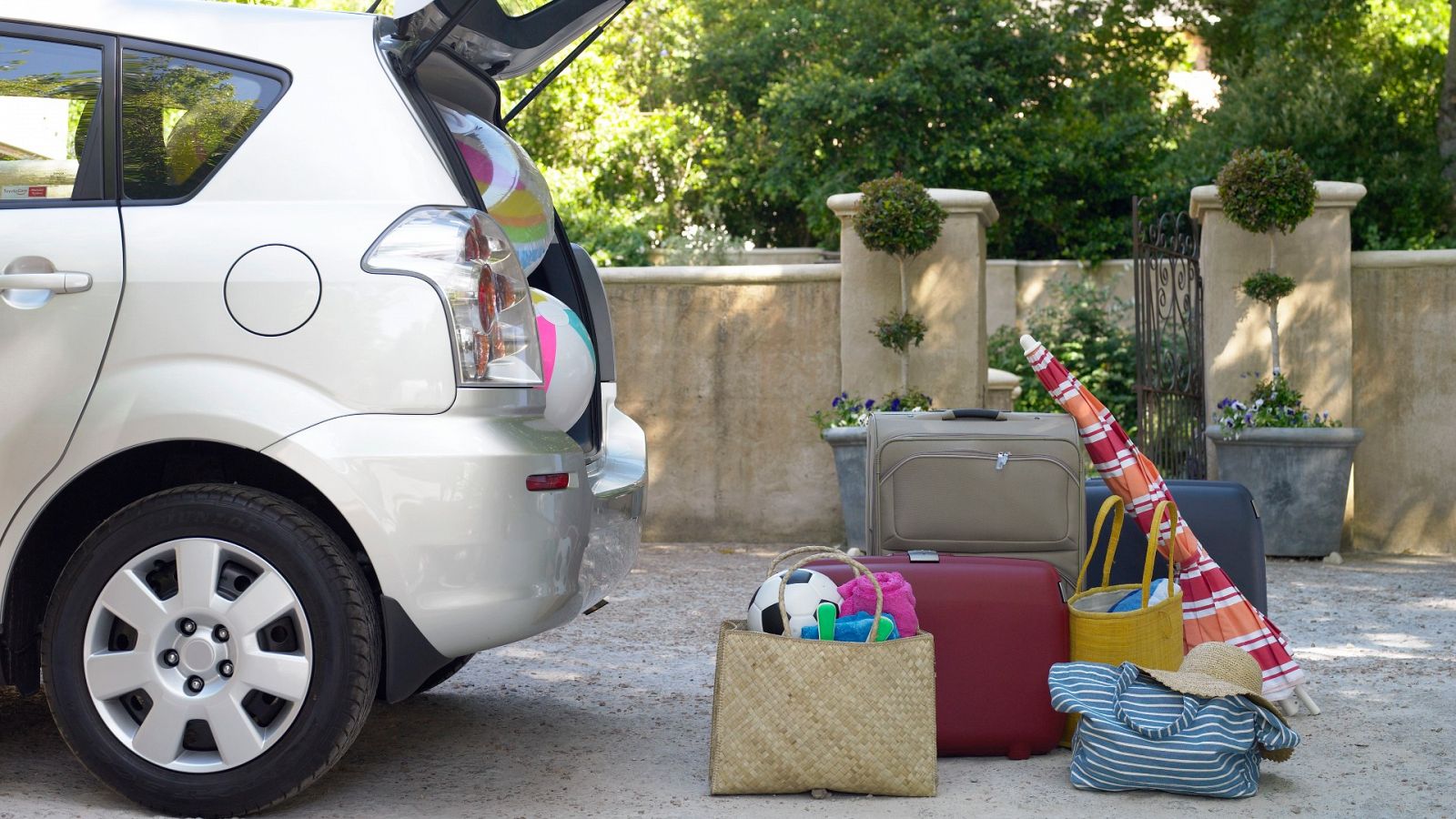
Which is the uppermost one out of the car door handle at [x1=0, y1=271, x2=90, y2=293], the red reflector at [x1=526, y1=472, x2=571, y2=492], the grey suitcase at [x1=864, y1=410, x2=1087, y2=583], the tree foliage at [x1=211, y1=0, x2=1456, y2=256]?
the tree foliage at [x1=211, y1=0, x2=1456, y2=256]

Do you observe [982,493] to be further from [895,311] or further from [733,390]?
[733,390]

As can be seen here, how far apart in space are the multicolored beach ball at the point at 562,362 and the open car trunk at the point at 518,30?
0.62 m

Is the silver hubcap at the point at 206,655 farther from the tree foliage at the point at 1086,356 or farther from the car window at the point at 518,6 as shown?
the tree foliage at the point at 1086,356

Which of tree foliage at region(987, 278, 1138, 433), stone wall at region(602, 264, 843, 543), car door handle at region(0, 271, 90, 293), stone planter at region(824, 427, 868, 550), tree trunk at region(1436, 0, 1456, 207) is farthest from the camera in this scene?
tree foliage at region(987, 278, 1138, 433)

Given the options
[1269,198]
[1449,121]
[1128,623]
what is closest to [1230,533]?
[1128,623]

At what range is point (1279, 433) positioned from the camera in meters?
7.11

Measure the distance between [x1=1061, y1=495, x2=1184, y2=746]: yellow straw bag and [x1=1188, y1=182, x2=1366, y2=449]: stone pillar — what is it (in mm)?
4162

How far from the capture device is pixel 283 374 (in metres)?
2.81

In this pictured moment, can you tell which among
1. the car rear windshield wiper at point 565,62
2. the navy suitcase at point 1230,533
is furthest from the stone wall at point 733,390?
the car rear windshield wiper at point 565,62

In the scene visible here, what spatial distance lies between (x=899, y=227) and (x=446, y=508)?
4.89 metres

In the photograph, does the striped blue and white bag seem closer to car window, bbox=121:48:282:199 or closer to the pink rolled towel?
the pink rolled towel

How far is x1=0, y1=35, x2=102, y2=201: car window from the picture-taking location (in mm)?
2990

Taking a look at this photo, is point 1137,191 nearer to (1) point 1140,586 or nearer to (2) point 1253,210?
(2) point 1253,210

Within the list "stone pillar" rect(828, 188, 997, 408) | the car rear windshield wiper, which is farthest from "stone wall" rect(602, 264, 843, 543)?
the car rear windshield wiper
